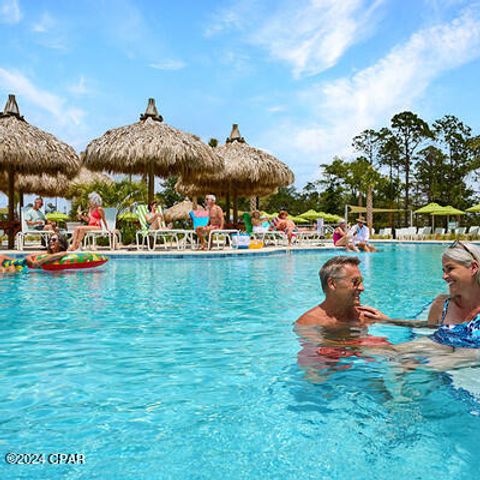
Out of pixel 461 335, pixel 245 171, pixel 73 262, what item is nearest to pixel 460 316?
pixel 461 335

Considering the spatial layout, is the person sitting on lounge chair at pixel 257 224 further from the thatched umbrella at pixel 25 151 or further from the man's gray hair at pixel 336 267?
the man's gray hair at pixel 336 267

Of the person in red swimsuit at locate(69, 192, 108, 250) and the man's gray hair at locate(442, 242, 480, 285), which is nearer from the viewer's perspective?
the man's gray hair at locate(442, 242, 480, 285)

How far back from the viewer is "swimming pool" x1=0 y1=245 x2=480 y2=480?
168 cm

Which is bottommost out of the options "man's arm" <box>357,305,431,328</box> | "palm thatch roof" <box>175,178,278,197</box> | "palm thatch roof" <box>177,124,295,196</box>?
"man's arm" <box>357,305,431,328</box>

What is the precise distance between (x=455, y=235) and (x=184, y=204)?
649 inches

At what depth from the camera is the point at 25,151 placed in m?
13.6

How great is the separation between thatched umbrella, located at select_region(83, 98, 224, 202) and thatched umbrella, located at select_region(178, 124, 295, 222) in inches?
77.4

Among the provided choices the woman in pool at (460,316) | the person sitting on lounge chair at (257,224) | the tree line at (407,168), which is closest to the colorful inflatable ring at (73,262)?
the woman in pool at (460,316)

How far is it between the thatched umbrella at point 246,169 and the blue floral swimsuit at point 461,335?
15.2m

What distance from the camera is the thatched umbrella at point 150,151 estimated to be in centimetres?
1466

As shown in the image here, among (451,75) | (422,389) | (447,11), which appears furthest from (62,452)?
(451,75)

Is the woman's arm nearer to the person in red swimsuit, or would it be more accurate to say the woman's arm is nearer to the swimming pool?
the person in red swimsuit

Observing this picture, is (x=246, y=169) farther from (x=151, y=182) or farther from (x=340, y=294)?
(x=340, y=294)

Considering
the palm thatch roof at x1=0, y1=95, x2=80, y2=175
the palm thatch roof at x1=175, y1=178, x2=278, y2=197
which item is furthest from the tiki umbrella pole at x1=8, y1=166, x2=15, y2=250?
the palm thatch roof at x1=175, y1=178, x2=278, y2=197
